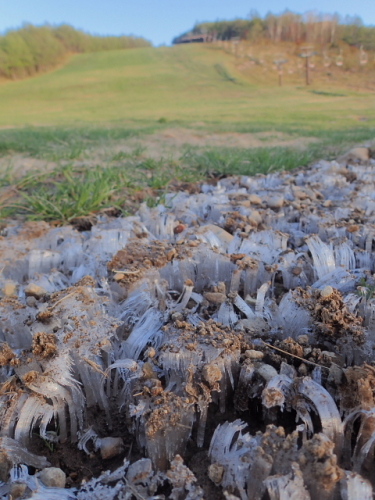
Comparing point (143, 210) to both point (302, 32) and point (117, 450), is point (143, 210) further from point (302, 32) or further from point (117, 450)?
point (302, 32)

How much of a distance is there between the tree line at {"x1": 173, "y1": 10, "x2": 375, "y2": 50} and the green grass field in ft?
6.50

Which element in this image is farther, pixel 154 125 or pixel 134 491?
pixel 154 125

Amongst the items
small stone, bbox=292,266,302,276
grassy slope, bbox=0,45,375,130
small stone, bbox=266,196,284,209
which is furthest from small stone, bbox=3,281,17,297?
grassy slope, bbox=0,45,375,130

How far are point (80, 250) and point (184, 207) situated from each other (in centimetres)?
57

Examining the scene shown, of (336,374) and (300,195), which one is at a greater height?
(300,195)

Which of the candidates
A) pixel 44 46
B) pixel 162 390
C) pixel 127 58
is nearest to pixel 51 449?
pixel 162 390

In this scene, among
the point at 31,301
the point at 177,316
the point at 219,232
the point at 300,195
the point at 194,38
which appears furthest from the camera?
the point at 194,38

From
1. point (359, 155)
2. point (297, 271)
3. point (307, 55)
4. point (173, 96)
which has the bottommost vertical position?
point (297, 271)

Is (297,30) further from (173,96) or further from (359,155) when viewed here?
(359,155)

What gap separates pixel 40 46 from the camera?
21984 mm

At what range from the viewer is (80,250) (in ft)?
4.16

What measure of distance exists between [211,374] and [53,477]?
28 centimetres

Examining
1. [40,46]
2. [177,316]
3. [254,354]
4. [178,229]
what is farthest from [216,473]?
[40,46]

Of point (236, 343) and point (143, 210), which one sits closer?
point (236, 343)
